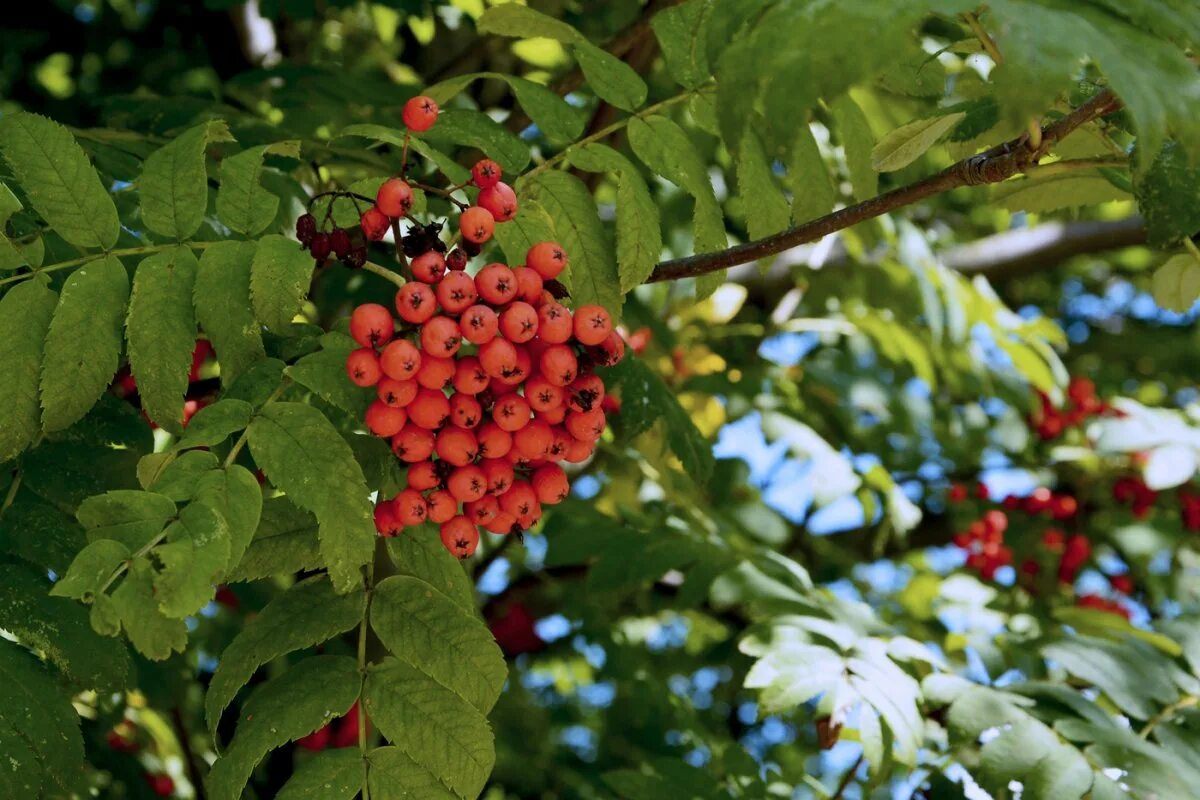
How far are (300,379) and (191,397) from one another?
0.64 m

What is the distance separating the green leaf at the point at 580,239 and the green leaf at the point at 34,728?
95 cm

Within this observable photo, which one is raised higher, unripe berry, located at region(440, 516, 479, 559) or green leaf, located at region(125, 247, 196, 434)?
green leaf, located at region(125, 247, 196, 434)

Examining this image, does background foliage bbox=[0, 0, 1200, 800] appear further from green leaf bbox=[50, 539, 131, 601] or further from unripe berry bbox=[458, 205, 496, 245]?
unripe berry bbox=[458, 205, 496, 245]

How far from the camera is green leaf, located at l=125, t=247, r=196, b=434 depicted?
1.66 meters

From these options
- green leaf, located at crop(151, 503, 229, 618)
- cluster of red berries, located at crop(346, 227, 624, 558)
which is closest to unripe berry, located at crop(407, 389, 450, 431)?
cluster of red berries, located at crop(346, 227, 624, 558)

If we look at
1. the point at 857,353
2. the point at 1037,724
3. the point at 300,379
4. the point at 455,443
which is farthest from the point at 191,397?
the point at 857,353

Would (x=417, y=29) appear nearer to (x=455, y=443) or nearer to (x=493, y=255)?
(x=493, y=255)

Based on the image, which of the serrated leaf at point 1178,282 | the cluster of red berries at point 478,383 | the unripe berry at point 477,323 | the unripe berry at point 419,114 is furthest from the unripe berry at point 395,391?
the serrated leaf at point 1178,282

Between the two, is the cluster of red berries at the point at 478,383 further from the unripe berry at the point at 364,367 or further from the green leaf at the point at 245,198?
the green leaf at the point at 245,198

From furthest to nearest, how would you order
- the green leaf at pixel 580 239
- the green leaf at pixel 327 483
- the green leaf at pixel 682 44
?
the green leaf at pixel 682 44, the green leaf at pixel 580 239, the green leaf at pixel 327 483

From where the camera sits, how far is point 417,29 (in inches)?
145

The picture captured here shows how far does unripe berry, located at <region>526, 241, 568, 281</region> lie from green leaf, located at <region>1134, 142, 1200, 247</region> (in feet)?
2.70

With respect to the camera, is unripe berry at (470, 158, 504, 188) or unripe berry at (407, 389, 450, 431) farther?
unripe berry at (470, 158, 504, 188)

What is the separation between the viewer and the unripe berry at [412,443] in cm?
164
